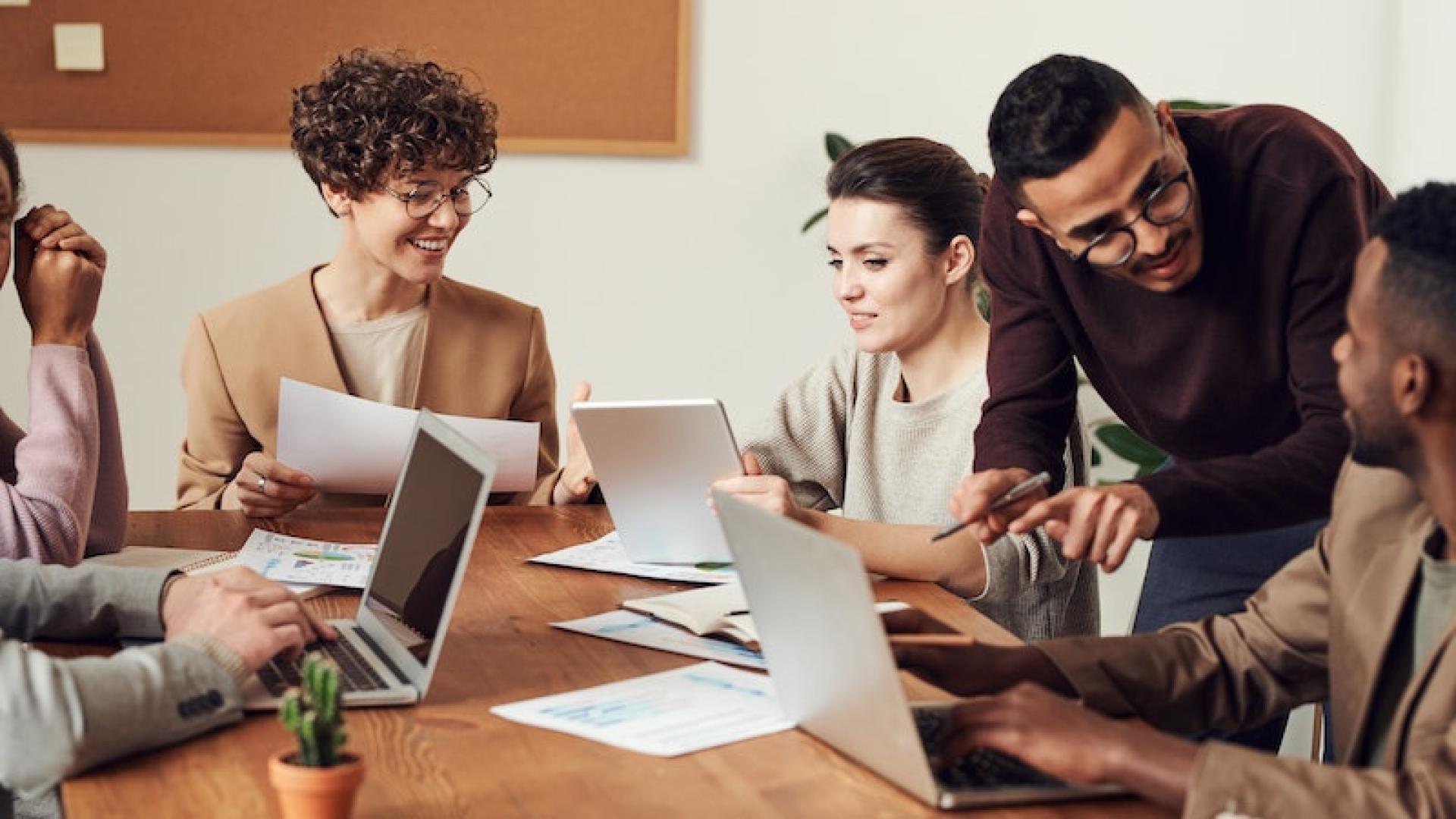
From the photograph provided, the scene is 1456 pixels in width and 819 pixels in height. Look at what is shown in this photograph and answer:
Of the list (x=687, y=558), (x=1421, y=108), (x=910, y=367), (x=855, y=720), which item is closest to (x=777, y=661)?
(x=855, y=720)

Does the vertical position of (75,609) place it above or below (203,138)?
below

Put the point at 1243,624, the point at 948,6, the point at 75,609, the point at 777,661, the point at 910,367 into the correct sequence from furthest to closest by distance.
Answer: the point at 948,6 < the point at 910,367 < the point at 75,609 < the point at 1243,624 < the point at 777,661

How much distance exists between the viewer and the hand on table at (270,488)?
2.46m

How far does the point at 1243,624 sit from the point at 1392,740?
301mm

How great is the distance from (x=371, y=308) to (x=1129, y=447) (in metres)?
1.88

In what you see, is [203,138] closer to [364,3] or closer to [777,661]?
[364,3]

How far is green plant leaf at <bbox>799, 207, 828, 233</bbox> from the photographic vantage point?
3.98 metres

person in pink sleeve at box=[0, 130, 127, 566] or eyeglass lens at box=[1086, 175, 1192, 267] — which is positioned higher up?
eyeglass lens at box=[1086, 175, 1192, 267]

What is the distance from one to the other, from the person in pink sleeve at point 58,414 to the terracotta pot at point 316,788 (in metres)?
0.99

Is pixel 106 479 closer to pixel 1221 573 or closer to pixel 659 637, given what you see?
pixel 659 637

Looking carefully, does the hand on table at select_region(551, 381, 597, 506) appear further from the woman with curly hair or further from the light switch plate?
the light switch plate

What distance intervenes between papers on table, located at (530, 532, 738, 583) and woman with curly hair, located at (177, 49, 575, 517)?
37cm

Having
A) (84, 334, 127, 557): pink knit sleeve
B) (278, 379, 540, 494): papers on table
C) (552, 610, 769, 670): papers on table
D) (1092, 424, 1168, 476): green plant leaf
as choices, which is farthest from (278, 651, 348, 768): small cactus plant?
(1092, 424, 1168, 476): green plant leaf

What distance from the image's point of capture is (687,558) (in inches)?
87.7
